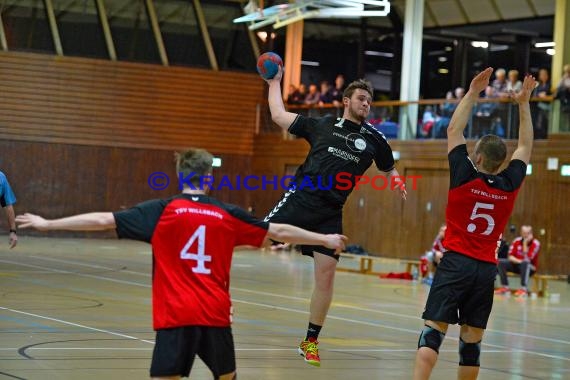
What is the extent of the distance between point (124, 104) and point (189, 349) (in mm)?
30328

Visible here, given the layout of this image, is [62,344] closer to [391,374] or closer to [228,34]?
[391,374]

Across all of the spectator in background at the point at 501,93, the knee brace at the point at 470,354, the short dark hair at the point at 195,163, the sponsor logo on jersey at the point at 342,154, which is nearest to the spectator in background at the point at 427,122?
the spectator in background at the point at 501,93

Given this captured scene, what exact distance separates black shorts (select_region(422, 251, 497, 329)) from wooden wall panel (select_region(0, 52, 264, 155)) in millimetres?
28336

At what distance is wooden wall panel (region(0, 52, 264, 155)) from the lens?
112 ft

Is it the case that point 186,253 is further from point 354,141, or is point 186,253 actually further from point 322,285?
point 354,141

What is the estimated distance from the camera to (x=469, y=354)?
310 inches

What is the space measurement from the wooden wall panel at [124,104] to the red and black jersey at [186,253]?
2923 centimetres

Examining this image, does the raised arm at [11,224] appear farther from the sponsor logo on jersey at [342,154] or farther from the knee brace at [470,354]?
the knee brace at [470,354]

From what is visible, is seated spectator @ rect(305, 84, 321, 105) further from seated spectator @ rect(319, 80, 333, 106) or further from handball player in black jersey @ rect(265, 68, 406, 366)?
handball player in black jersey @ rect(265, 68, 406, 366)

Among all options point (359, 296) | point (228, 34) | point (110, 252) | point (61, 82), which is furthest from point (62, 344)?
point (228, 34)

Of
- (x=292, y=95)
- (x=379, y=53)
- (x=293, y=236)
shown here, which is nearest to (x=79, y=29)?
(x=292, y=95)

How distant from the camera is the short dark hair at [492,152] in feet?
25.0

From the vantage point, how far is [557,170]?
27.9m

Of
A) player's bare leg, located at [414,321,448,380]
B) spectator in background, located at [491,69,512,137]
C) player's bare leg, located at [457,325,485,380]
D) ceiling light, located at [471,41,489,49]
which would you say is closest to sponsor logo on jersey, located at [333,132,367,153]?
player's bare leg, located at [457,325,485,380]
